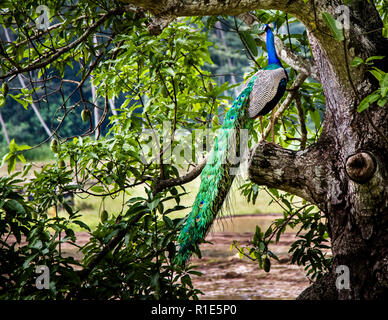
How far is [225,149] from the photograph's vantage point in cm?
178

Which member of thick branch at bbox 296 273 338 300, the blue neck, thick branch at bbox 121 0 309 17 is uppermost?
the blue neck

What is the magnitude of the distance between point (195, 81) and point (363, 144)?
100 cm

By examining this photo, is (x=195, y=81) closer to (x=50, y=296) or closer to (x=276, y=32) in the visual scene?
(x=276, y=32)

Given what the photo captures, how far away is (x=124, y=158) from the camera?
5.94 ft

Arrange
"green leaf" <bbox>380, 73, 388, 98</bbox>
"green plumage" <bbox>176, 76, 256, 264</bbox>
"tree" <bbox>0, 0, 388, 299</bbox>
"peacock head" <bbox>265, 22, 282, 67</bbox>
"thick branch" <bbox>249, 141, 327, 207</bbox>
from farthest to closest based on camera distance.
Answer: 1. "peacock head" <bbox>265, 22, 282, 67</bbox>
2. "green plumage" <bbox>176, 76, 256, 264</bbox>
3. "thick branch" <bbox>249, 141, 327, 207</bbox>
4. "tree" <bbox>0, 0, 388, 299</bbox>
5. "green leaf" <bbox>380, 73, 388, 98</bbox>

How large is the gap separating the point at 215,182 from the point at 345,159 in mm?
537

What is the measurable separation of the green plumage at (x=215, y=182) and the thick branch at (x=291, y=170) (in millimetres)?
240

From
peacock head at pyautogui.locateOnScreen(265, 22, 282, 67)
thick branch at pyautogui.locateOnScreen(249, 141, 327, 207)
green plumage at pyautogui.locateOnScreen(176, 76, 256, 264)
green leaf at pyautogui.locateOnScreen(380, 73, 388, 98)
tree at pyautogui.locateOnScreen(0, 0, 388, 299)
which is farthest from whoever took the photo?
peacock head at pyautogui.locateOnScreen(265, 22, 282, 67)

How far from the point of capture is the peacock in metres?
1.69

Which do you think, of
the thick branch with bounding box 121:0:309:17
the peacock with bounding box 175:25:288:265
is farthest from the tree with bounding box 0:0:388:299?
the peacock with bounding box 175:25:288:265

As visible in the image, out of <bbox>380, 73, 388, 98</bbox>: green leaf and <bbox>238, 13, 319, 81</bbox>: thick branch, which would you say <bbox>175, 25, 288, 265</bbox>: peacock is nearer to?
<bbox>238, 13, 319, 81</bbox>: thick branch

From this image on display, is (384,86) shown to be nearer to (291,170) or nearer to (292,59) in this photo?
(291,170)

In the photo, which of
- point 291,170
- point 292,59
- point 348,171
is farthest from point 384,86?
point 292,59
